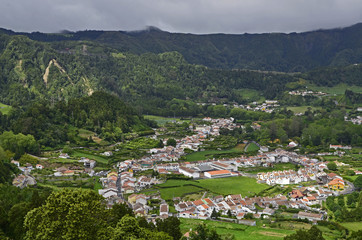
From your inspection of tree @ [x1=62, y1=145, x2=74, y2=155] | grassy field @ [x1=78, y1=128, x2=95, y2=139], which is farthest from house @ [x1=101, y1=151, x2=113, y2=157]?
grassy field @ [x1=78, y1=128, x2=95, y2=139]

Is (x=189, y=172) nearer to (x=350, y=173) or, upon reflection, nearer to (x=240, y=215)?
(x=240, y=215)

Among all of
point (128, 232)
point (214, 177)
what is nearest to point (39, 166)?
point (214, 177)

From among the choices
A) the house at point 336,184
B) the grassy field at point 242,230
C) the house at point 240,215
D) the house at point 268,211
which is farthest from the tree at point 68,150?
the house at point 336,184

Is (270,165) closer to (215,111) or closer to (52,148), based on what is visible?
(52,148)

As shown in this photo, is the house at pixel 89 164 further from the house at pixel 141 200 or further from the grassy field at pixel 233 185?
the house at pixel 141 200

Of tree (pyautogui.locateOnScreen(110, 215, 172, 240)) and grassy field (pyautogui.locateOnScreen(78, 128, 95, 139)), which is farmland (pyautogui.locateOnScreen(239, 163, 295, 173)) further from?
tree (pyautogui.locateOnScreen(110, 215, 172, 240))

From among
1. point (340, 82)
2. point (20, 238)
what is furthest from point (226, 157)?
point (340, 82)
